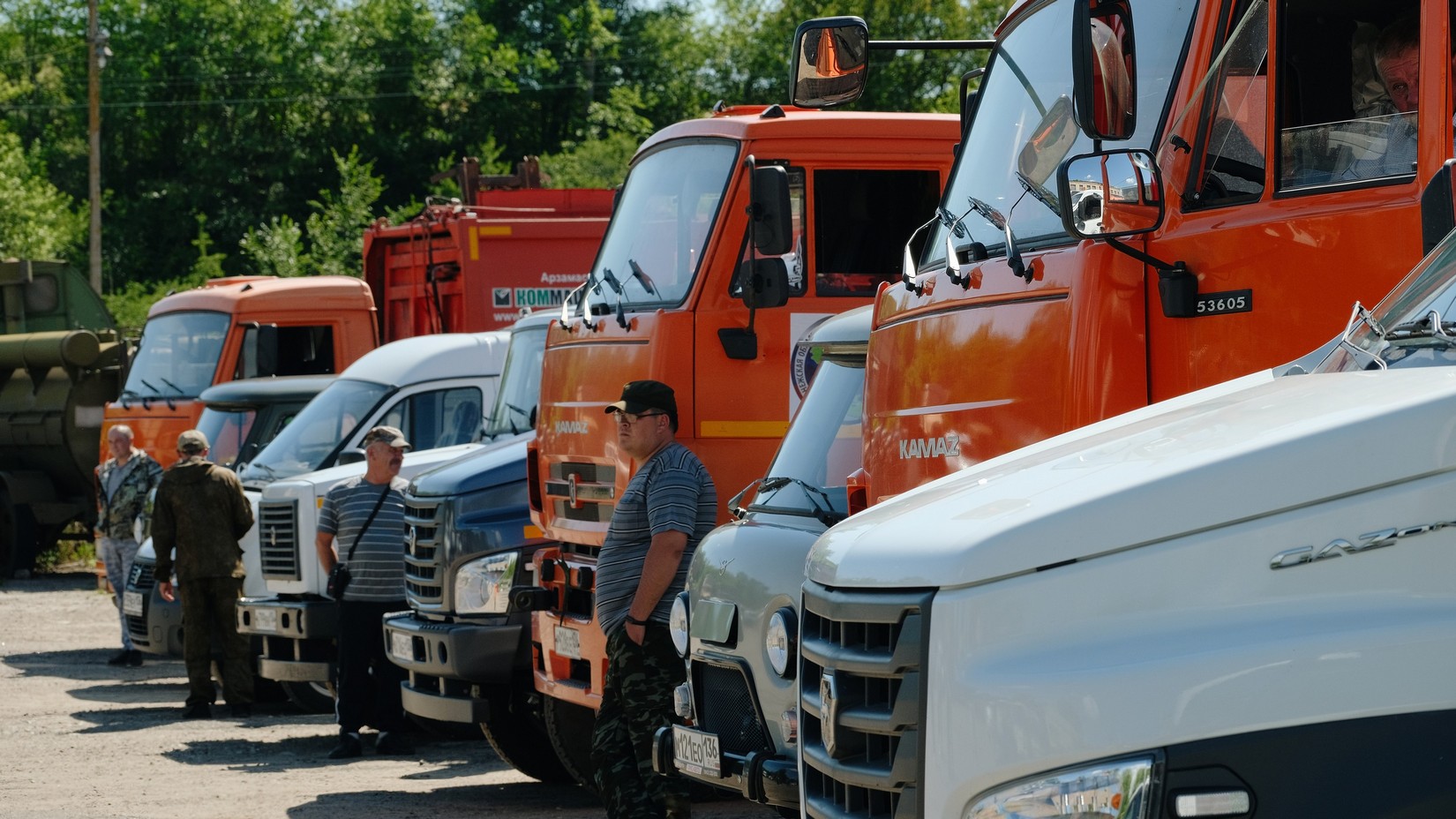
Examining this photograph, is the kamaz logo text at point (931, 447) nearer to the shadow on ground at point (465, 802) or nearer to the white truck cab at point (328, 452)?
the shadow on ground at point (465, 802)

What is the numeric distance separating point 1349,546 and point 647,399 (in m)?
5.20

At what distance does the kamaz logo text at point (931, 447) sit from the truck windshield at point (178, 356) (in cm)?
1332

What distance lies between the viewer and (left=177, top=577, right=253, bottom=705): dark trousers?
13.7 metres

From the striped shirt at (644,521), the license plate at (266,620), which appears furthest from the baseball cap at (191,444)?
the striped shirt at (644,521)

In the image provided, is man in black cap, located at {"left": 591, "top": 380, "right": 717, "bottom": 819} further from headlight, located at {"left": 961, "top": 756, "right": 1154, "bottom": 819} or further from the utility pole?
the utility pole

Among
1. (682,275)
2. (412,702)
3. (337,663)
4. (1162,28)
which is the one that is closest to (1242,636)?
(1162,28)

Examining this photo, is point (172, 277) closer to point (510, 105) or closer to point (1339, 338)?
point (510, 105)

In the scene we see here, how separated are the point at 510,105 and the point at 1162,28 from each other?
51435mm

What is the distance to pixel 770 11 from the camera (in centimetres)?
5675

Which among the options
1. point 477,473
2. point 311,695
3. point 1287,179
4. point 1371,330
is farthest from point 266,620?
point 1371,330

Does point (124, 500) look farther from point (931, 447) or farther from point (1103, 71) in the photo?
point (1103, 71)

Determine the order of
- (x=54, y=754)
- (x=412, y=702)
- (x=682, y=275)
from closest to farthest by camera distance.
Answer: (x=682, y=275) < (x=412, y=702) < (x=54, y=754)

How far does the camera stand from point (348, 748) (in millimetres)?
11844

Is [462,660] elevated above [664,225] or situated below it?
below
